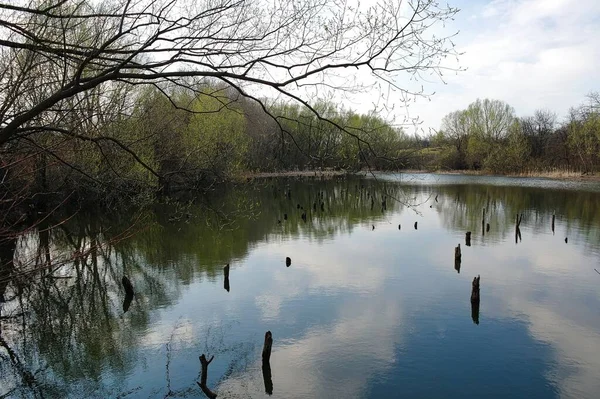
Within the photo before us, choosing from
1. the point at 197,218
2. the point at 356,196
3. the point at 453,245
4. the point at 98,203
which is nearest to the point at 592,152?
the point at 356,196

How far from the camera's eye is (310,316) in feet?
32.7

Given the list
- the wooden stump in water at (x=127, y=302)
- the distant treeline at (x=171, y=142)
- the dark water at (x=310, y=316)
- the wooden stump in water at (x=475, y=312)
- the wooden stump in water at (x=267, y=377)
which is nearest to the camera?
the distant treeline at (x=171, y=142)

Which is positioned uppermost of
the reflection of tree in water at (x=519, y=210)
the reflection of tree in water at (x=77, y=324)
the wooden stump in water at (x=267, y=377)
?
the reflection of tree in water at (x=519, y=210)

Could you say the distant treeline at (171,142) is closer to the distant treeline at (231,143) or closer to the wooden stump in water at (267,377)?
the distant treeline at (231,143)

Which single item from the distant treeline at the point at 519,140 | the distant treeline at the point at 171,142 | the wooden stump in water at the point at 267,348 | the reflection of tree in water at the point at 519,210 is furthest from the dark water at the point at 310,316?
the distant treeline at the point at 519,140

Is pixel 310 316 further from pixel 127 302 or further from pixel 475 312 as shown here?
pixel 127 302

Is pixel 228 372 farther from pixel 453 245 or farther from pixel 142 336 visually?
pixel 453 245

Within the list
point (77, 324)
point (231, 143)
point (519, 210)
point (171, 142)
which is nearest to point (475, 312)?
point (77, 324)

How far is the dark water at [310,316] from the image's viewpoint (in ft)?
23.5

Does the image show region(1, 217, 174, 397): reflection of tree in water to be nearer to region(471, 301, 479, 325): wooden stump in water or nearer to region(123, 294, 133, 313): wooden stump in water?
region(123, 294, 133, 313): wooden stump in water

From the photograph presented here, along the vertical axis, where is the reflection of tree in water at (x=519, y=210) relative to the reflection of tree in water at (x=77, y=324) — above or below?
above

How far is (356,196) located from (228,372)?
29.7 meters

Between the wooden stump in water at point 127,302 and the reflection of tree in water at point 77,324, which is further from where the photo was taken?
the wooden stump in water at point 127,302

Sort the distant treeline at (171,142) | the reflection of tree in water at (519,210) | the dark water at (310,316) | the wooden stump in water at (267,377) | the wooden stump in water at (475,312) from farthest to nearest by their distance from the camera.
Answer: the reflection of tree in water at (519,210)
the wooden stump in water at (475,312)
the dark water at (310,316)
the wooden stump in water at (267,377)
the distant treeline at (171,142)
